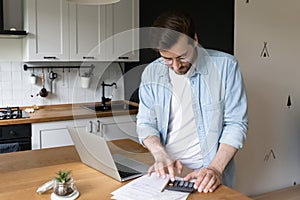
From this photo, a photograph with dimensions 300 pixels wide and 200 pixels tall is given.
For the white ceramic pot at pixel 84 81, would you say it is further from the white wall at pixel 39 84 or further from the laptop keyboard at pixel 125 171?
the laptop keyboard at pixel 125 171

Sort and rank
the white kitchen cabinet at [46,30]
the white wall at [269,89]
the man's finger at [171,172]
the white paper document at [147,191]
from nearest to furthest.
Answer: the white paper document at [147,191]
the man's finger at [171,172]
the white wall at [269,89]
the white kitchen cabinet at [46,30]

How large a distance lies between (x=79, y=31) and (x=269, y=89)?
5.73ft

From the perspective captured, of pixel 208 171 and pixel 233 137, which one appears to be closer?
pixel 208 171

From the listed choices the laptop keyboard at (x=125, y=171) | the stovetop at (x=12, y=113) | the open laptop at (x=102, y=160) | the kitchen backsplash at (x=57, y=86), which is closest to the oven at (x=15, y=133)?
the stovetop at (x=12, y=113)

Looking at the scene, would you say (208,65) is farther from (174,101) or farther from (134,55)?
(134,55)

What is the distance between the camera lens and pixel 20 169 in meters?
1.47

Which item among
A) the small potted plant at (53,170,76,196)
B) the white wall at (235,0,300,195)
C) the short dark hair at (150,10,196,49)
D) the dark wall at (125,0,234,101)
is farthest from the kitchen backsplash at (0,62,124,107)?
the small potted plant at (53,170,76,196)

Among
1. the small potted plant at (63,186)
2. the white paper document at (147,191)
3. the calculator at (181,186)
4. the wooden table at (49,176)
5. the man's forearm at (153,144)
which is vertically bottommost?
the wooden table at (49,176)

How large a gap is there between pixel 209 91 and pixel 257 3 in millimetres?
1518

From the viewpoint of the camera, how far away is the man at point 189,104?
4.50 feet

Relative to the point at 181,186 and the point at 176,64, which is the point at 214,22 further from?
the point at 181,186

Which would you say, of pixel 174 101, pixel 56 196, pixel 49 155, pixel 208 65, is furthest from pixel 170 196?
pixel 49 155

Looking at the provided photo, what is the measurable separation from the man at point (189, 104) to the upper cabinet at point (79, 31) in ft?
4.04

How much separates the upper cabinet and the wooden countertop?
1.56 feet
